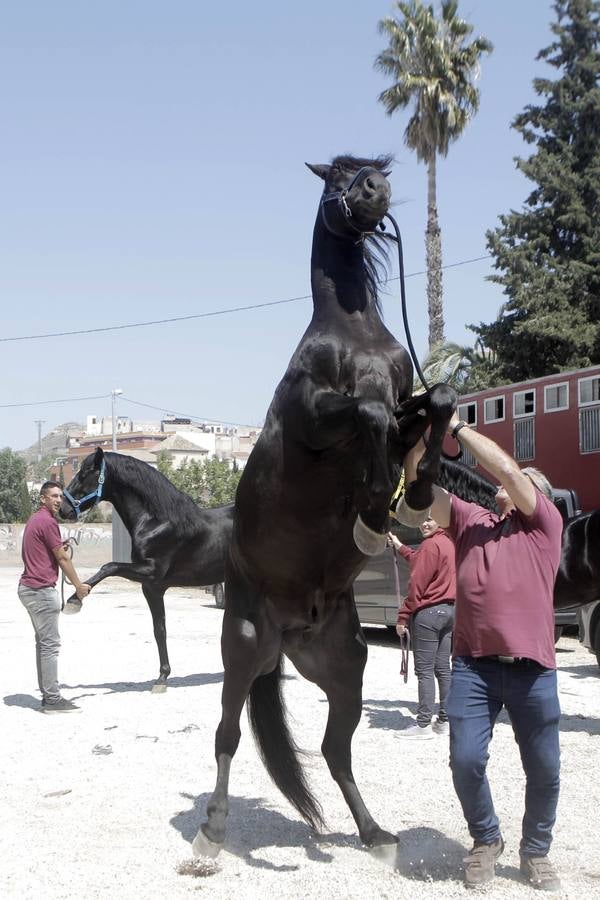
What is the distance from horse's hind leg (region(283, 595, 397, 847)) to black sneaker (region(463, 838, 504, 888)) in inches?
34.6

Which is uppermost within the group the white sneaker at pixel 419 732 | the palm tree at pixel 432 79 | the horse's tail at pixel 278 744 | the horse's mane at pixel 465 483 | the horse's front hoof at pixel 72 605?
the palm tree at pixel 432 79

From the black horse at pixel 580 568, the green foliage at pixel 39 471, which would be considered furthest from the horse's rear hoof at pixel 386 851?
the green foliage at pixel 39 471

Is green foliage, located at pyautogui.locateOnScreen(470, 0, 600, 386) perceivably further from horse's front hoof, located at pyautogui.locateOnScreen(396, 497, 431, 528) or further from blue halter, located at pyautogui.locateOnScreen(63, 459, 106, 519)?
horse's front hoof, located at pyautogui.locateOnScreen(396, 497, 431, 528)

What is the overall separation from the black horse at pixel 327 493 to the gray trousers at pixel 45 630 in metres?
3.78

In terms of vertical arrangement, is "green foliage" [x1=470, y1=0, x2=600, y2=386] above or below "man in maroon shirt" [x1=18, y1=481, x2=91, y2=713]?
above

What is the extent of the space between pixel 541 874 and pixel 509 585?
4.09 ft

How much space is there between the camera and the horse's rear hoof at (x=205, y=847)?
4609mm

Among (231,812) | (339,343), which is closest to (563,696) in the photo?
(231,812)

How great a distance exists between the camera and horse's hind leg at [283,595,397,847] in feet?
16.1

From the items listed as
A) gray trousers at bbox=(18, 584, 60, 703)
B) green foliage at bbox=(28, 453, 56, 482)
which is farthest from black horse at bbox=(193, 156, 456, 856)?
green foliage at bbox=(28, 453, 56, 482)

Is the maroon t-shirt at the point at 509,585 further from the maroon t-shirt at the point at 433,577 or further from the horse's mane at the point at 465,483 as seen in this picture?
the maroon t-shirt at the point at 433,577

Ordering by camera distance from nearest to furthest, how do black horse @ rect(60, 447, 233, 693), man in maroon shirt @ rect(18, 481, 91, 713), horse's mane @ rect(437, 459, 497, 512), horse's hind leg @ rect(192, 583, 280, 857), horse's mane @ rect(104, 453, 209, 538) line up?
1. horse's mane @ rect(437, 459, 497, 512)
2. horse's hind leg @ rect(192, 583, 280, 857)
3. man in maroon shirt @ rect(18, 481, 91, 713)
4. black horse @ rect(60, 447, 233, 693)
5. horse's mane @ rect(104, 453, 209, 538)

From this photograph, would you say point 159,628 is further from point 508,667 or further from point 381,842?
point 508,667

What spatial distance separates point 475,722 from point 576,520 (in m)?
5.25
